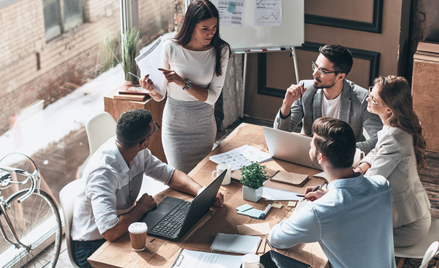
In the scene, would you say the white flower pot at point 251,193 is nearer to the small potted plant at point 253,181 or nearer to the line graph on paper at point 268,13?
the small potted plant at point 253,181

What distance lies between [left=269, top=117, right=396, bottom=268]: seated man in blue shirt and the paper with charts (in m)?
0.87

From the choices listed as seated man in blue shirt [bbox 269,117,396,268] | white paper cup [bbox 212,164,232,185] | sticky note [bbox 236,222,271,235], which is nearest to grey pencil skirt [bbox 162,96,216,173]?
white paper cup [bbox 212,164,232,185]

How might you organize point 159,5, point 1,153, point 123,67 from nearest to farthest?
point 1,153, point 123,67, point 159,5

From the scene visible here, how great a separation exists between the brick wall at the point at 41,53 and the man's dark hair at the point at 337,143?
80.5 inches

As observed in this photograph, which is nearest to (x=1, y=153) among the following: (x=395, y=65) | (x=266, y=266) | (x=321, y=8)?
(x=266, y=266)

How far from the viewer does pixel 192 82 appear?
2965 mm

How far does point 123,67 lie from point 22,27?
932 millimetres

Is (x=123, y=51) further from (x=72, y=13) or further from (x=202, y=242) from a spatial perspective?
(x=202, y=242)

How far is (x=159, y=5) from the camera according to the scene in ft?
13.9

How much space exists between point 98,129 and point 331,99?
1.52 meters

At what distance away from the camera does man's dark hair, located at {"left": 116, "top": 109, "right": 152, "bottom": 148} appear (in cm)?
219

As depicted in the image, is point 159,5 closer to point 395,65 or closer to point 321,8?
point 321,8

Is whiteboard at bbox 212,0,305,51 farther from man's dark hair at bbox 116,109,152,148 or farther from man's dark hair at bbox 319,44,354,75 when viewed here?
man's dark hair at bbox 116,109,152,148

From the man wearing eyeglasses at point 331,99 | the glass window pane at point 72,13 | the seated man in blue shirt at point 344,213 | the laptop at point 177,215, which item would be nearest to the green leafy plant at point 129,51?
the glass window pane at point 72,13
